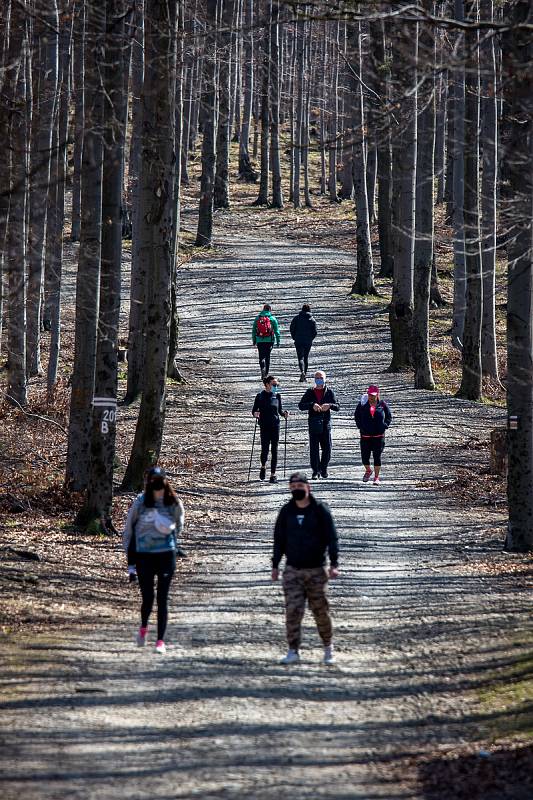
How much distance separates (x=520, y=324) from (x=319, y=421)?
6.10 metres

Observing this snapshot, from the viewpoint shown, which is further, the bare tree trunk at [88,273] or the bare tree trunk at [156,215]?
the bare tree trunk at [156,215]

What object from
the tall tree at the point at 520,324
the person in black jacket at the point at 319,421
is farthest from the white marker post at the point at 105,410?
the tall tree at the point at 520,324

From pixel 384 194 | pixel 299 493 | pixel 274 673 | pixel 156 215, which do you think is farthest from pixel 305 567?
pixel 384 194

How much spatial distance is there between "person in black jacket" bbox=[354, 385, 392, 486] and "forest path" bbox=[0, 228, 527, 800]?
722 mm

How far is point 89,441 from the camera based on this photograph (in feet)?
60.8

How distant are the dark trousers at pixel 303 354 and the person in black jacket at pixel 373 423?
9.93 meters

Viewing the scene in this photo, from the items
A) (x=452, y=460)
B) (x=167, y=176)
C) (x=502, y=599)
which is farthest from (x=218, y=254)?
(x=502, y=599)

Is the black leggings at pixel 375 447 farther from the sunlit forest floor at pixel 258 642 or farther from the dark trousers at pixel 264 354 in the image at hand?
the dark trousers at pixel 264 354

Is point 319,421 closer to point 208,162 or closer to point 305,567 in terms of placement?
point 305,567

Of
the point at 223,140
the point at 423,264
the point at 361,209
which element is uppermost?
the point at 223,140

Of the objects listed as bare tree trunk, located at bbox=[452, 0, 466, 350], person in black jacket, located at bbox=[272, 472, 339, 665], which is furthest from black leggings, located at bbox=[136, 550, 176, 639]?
bare tree trunk, located at bbox=[452, 0, 466, 350]

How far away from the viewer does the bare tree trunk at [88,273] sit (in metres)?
15.4

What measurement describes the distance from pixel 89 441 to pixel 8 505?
1652 mm

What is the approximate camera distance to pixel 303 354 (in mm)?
30734
